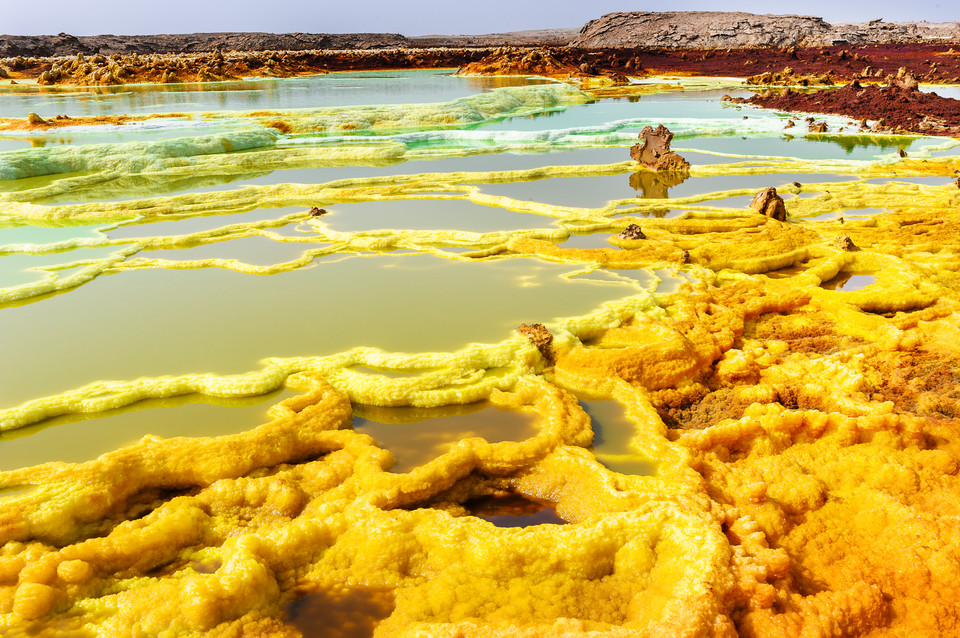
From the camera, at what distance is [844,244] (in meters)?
6.31

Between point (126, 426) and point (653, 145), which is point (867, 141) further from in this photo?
point (126, 426)

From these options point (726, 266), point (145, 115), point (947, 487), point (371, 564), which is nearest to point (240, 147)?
point (145, 115)

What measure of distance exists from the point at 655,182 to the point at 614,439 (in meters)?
7.61

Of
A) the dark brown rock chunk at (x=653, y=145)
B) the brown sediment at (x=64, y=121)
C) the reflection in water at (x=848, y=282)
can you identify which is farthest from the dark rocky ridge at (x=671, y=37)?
the reflection in water at (x=848, y=282)

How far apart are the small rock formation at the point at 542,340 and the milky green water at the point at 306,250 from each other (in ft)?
1.16

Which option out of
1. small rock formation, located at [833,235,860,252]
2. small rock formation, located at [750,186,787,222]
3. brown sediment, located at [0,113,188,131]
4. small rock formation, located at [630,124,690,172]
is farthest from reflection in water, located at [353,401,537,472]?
brown sediment, located at [0,113,188,131]

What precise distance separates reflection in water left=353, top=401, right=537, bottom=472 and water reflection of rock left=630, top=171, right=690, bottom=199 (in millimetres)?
6313

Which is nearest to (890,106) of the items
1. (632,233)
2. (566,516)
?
(632,233)

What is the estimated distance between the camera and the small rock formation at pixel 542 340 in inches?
173

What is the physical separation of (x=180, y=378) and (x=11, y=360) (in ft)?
4.52

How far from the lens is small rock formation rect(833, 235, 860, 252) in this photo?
631cm

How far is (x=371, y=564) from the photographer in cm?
260

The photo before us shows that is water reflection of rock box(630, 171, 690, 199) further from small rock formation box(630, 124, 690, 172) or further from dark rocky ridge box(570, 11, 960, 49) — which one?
dark rocky ridge box(570, 11, 960, 49)

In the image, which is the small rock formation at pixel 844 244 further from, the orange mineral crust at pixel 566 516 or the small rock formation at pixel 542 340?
the small rock formation at pixel 542 340
